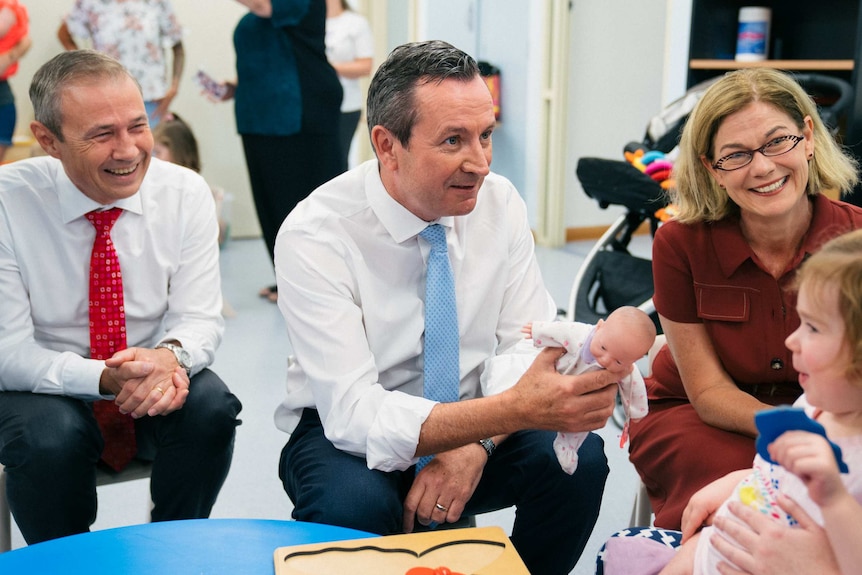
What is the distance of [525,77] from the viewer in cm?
558

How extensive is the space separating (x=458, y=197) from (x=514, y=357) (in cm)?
34

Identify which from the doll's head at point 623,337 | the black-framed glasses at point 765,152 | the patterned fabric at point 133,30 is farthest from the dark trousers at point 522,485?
the patterned fabric at point 133,30

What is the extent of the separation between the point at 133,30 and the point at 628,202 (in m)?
2.91

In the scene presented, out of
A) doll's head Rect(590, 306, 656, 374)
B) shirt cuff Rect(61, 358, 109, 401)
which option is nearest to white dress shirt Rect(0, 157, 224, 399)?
shirt cuff Rect(61, 358, 109, 401)

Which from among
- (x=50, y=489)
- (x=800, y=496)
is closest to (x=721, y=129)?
(x=800, y=496)

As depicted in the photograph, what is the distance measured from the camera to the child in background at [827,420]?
1007 mm

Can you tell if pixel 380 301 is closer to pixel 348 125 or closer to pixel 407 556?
pixel 407 556

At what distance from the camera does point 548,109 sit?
5.36 m

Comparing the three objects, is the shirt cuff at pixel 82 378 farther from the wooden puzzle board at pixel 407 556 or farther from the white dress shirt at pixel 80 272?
the wooden puzzle board at pixel 407 556

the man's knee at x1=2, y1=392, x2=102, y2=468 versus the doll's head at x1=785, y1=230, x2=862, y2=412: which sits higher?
the doll's head at x1=785, y1=230, x2=862, y2=412

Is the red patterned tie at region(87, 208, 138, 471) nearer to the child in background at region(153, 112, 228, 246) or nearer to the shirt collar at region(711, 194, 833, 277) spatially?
the shirt collar at region(711, 194, 833, 277)

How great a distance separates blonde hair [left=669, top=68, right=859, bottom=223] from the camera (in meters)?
1.65

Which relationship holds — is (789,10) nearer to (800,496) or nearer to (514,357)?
(514,357)

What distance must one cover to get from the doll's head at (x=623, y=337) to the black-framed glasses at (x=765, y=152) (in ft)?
1.32
